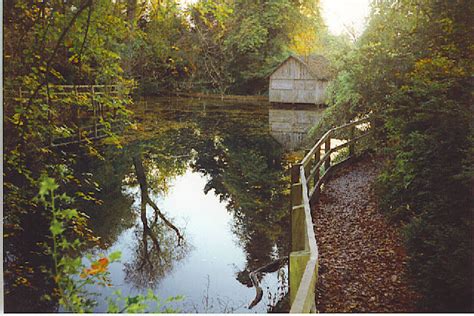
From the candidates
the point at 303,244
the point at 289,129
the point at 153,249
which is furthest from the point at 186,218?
the point at 289,129

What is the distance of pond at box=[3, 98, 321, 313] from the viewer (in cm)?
433

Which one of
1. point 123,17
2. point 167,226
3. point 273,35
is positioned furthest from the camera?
point 167,226

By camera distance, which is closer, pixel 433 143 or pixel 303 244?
pixel 433 143

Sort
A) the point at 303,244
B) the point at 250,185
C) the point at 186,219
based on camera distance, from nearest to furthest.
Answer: the point at 303,244 < the point at 186,219 < the point at 250,185

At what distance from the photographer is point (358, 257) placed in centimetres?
423

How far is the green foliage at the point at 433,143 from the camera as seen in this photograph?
313 centimetres

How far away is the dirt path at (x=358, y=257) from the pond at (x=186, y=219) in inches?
21.3

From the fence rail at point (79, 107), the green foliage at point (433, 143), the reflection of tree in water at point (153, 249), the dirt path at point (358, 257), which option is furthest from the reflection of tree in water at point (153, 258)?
the green foliage at point (433, 143)

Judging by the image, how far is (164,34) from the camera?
421 centimetres

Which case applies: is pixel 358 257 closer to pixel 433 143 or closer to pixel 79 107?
pixel 433 143

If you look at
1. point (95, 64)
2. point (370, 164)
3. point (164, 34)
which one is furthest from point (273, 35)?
point (370, 164)

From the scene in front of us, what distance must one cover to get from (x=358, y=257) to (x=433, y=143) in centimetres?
121

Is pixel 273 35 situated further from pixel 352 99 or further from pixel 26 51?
pixel 352 99

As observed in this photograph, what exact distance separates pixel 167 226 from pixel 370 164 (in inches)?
Answer: 146
